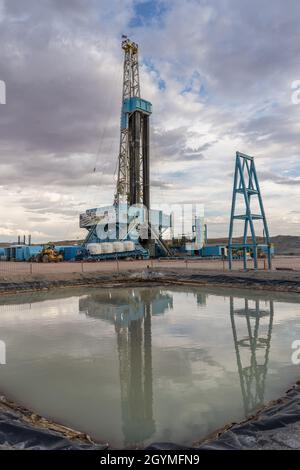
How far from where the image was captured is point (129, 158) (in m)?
48.9

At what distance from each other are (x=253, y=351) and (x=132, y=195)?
41541 mm

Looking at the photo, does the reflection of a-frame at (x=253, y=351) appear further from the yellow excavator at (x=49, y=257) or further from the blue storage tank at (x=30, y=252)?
the blue storage tank at (x=30, y=252)

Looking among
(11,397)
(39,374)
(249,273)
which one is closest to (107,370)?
(39,374)

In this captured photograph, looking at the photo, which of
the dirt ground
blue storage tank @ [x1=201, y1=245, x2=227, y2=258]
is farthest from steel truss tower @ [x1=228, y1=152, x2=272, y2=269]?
blue storage tank @ [x1=201, y1=245, x2=227, y2=258]

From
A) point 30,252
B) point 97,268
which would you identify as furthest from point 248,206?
point 30,252

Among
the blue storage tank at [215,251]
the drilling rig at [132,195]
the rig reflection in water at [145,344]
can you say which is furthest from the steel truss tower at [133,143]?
the rig reflection in water at [145,344]

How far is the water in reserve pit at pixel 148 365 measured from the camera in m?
5.34

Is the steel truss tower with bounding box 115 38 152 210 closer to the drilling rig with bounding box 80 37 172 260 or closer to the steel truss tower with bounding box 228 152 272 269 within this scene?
the drilling rig with bounding box 80 37 172 260

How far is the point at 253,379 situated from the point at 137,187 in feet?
142

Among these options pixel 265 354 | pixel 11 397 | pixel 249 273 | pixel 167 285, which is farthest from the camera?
pixel 167 285

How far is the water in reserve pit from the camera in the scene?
534cm

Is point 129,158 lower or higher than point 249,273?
higher

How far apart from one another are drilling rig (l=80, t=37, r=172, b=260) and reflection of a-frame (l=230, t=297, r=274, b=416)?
33.2 m
